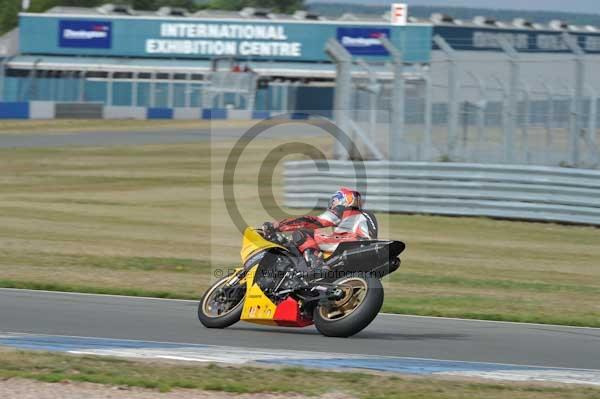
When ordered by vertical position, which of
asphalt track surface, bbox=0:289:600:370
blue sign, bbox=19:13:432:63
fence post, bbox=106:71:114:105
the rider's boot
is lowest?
asphalt track surface, bbox=0:289:600:370

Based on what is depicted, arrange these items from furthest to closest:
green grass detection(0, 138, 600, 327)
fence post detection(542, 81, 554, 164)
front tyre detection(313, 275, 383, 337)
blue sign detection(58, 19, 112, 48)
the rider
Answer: blue sign detection(58, 19, 112, 48), fence post detection(542, 81, 554, 164), green grass detection(0, 138, 600, 327), the rider, front tyre detection(313, 275, 383, 337)

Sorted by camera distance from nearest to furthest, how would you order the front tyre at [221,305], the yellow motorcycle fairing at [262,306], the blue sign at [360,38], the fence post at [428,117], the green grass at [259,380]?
the green grass at [259,380], the yellow motorcycle fairing at [262,306], the front tyre at [221,305], the fence post at [428,117], the blue sign at [360,38]

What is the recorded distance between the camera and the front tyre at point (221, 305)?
9.72 m

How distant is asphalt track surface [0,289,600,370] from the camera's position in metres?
8.94

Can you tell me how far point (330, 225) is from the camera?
922 cm

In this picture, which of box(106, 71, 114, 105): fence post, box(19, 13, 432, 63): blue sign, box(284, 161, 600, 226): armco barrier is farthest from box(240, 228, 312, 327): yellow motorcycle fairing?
box(19, 13, 432, 63): blue sign

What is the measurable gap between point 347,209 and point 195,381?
256cm

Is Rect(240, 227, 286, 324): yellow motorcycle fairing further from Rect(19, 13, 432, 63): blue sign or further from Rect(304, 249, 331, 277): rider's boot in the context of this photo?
Rect(19, 13, 432, 63): blue sign

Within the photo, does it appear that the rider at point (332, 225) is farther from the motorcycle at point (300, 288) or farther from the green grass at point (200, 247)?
the green grass at point (200, 247)

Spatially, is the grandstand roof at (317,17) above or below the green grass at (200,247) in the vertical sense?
above

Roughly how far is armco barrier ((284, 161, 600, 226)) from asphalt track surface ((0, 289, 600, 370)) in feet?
27.3

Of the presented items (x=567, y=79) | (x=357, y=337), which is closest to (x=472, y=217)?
(x=567, y=79)

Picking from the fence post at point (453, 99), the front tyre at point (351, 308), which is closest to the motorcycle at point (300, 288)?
the front tyre at point (351, 308)

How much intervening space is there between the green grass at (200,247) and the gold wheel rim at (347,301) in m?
2.49
